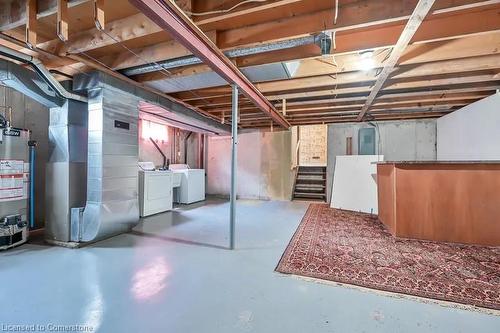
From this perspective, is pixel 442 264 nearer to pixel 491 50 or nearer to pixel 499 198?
pixel 499 198

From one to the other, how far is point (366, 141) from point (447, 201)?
135 inches

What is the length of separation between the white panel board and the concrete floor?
10.3 feet

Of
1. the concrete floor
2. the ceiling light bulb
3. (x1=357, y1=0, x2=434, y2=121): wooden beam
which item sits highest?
the ceiling light bulb

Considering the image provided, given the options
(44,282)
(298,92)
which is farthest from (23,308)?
(298,92)

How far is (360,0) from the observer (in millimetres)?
1971

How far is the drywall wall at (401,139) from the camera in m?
5.89

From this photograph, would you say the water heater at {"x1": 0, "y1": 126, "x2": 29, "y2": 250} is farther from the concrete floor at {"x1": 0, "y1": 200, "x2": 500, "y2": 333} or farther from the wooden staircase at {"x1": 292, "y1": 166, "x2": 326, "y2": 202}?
the wooden staircase at {"x1": 292, "y1": 166, "x2": 326, "y2": 202}

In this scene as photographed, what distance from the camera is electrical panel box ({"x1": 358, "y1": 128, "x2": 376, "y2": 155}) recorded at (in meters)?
6.25

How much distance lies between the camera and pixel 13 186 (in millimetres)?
2822

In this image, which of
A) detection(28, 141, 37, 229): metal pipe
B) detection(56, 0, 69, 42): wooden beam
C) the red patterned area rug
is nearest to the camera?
detection(56, 0, 69, 42): wooden beam

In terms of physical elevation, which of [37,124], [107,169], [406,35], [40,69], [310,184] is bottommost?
[310,184]

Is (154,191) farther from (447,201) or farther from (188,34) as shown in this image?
(447,201)

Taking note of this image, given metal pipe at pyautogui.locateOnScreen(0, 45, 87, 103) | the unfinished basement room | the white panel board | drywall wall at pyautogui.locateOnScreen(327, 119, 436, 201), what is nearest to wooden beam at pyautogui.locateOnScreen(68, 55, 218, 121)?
the unfinished basement room

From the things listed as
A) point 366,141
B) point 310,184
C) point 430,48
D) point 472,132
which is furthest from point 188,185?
point 472,132
